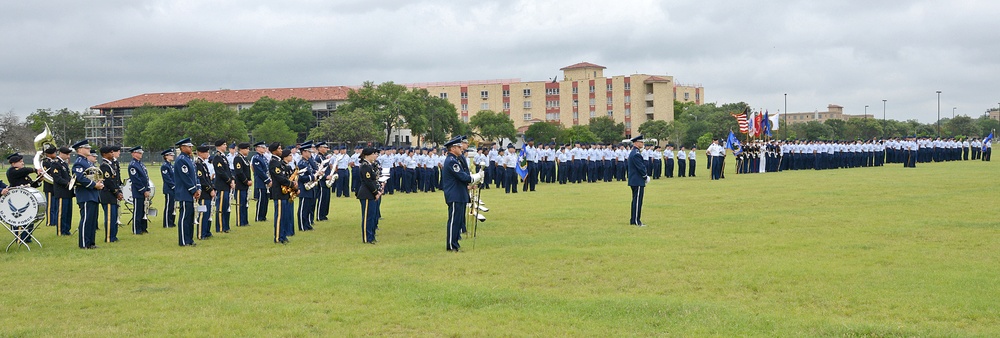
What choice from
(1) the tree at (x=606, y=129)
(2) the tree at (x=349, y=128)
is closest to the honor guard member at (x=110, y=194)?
(2) the tree at (x=349, y=128)

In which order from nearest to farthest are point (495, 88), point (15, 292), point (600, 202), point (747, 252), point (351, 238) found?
point (15, 292), point (747, 252), point (351, 238), point (600, 202), point (495, 88)

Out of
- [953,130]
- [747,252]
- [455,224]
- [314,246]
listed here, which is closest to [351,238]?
[314,246]

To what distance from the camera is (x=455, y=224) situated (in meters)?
11.3

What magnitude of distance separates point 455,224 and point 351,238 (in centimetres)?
259

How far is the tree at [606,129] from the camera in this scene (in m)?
95.4

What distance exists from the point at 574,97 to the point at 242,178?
96.7 meters

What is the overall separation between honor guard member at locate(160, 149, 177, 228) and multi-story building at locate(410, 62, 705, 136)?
90.6m

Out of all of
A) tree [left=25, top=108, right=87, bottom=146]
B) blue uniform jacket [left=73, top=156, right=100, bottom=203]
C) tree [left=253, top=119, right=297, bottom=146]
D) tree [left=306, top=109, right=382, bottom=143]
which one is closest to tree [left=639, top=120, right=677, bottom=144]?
tree [left=306, top=109, right=382, bottom=143]

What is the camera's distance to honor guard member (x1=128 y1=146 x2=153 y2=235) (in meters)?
13.6

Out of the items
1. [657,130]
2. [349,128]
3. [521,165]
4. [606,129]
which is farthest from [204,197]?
[606,129]

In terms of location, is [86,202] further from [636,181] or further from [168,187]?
[636,181]

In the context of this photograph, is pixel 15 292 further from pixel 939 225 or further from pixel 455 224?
pixel 939 225

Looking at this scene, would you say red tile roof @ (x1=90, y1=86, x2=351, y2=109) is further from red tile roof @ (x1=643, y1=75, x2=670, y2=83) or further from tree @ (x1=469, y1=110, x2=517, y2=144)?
red tile roof @ (x1=643, y1=75, x2=670, y2=83)

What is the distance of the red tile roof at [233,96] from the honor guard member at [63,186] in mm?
83928
